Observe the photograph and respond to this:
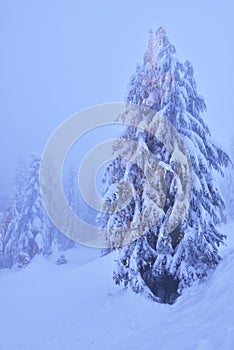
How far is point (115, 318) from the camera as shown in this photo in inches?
478

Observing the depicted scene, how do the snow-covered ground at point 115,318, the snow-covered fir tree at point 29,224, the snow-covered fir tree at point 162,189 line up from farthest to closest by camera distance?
the snow-covered fir tree at point 29,224 < the snow-covered fir tree at point 162,189 < the snow-covered ground at point 115,318

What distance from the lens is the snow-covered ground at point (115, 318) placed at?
8.22 m

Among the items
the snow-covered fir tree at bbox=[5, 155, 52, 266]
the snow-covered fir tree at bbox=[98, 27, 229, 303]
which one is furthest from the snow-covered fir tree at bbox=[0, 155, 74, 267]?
the snow-covered fir tree at bbox=[98, 27, 229, 303]

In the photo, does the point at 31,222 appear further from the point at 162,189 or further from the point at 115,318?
the point at 162,189

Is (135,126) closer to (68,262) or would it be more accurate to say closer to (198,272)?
(198,272)

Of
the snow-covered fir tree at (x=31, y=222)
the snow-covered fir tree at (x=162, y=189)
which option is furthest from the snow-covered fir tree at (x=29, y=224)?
the snow-covered fir tree at (x=162, y=189)

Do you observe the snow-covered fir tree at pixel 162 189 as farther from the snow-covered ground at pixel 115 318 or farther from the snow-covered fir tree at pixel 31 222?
the snow-covered fir tree at pixel 31 222

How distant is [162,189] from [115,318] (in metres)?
5.40

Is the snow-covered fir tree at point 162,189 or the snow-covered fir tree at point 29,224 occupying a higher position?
the snow-covered fir tree at point 162,189

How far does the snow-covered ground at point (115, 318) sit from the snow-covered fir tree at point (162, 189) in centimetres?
99

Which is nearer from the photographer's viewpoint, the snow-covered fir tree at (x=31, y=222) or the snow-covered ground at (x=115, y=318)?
the snow-covered ground at (x=115, y=318)

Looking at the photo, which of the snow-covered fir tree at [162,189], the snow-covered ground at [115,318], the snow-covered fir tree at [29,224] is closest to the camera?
the snow-covered ground at [115,318]

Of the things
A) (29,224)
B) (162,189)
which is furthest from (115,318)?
(29,224)

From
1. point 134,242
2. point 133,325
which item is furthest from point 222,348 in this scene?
point 134,242
